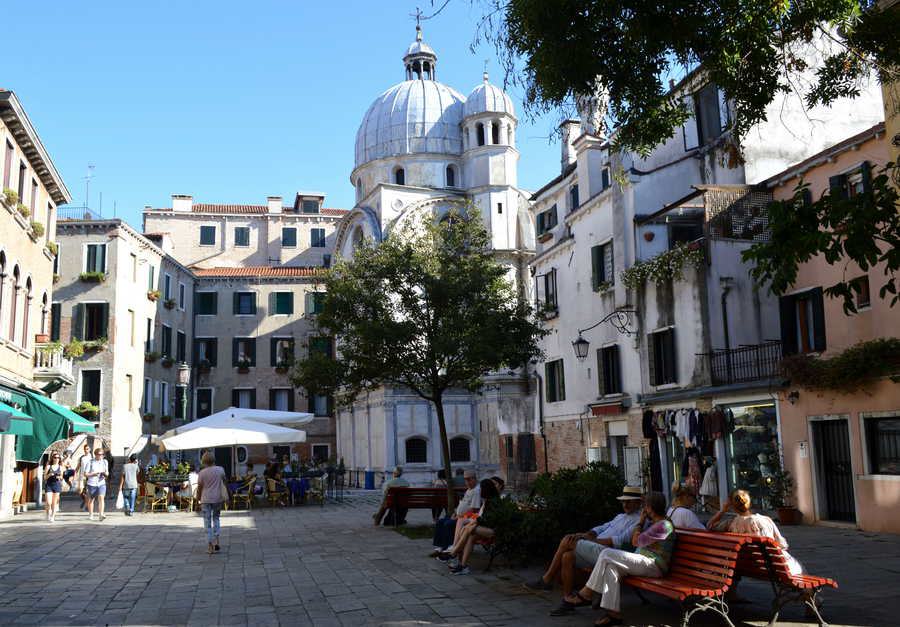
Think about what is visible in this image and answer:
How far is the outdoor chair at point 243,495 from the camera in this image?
23.8 meters

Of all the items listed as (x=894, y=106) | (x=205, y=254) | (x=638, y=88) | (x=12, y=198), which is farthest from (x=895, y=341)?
(x=205, y=254)

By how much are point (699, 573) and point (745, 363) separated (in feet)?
41.6

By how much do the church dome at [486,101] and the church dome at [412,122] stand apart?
1.88 m

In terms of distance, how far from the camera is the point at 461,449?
4191 cm

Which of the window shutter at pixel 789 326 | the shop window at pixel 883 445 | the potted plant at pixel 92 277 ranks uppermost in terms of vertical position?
the potted plant at pixel 92 277

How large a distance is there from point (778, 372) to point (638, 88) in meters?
9.86

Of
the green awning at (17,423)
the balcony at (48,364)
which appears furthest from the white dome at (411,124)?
the green awning at (17,423)

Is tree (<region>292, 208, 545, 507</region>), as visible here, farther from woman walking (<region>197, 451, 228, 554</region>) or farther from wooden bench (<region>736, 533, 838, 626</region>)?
wooden bench (<region>736, 533, 838, 626</region>)

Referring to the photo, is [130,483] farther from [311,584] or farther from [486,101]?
[486,101]

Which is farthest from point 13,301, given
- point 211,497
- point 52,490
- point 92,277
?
point 92,277

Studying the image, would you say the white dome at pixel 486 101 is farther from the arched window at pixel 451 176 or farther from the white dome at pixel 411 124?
the arched window at pixel 451 176

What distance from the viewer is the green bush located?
35.9ft

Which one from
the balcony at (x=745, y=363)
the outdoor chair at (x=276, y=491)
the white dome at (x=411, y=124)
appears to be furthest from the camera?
the white dome at (x=411, y=124)

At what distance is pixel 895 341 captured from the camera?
14.4 metres
